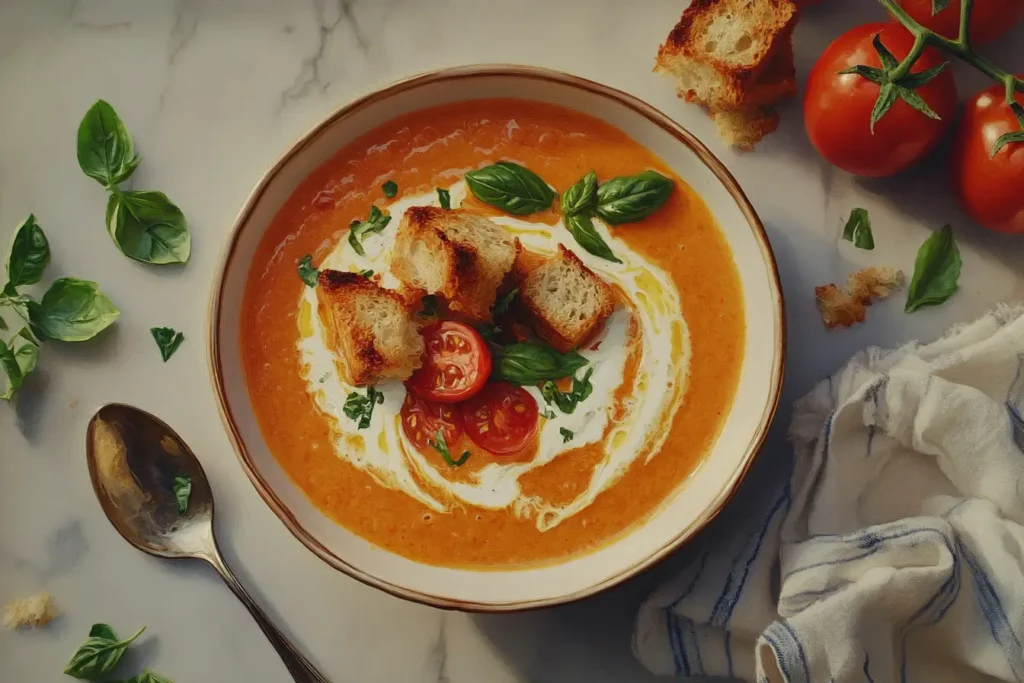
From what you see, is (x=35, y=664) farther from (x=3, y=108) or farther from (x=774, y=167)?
(x=774, y=167)

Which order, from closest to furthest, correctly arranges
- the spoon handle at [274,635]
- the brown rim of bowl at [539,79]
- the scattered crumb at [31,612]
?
1. the brown rim of bowl at [539,79]
2. the spoon handle at [274,635]
3. the scattered crumb at [31,612]

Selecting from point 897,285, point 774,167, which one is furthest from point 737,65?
point 897,285

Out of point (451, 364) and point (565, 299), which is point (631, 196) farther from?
point (451, 364)

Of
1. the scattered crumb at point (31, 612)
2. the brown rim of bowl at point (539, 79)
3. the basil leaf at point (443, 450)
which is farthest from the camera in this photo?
the scattered crumb at point (31, 612)

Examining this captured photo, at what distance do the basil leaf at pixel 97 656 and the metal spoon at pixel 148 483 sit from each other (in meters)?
0.26

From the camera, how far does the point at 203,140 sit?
2475mm

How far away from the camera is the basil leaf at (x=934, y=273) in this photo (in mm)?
2328

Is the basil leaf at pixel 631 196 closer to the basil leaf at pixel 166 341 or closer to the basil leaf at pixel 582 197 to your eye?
the basil leaf at pixel 582 197

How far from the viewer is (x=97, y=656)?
2.35m

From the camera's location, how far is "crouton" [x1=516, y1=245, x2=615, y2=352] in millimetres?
2113

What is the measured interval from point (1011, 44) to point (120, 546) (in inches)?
108

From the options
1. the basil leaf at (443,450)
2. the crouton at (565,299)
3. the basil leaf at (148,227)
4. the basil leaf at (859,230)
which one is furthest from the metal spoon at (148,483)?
the basil leaf at (859,230)

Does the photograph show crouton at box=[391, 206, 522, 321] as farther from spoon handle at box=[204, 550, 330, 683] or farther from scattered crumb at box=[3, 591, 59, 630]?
scattered crumb at box=[3, 591, 59, 630]

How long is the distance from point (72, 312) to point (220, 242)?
0.44 metres
